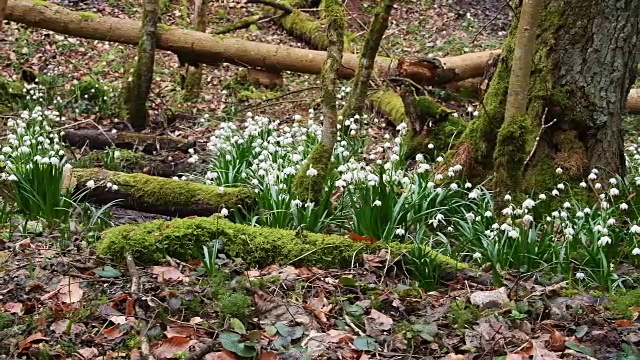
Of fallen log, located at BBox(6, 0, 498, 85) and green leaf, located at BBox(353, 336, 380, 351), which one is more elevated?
fallen log, located at BBox(6, 0, 498, 85)

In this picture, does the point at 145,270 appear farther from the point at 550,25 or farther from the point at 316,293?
the point at 550,25

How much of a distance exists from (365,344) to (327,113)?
2.61 meters

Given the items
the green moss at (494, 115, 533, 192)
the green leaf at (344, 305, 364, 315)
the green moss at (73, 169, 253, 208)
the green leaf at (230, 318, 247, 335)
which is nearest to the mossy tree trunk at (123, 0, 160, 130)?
the green moss at (73, 169, 253, 208)

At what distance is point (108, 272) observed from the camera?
144 inches

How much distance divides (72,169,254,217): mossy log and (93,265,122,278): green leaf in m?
1.79

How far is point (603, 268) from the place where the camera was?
423 centimetres

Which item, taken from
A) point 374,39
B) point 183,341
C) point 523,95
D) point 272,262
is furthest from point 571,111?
point 183,341

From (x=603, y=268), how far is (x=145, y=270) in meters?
2.88

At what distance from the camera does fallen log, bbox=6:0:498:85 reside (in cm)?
1016

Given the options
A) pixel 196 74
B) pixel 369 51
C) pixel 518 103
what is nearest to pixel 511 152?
pixel 518 103

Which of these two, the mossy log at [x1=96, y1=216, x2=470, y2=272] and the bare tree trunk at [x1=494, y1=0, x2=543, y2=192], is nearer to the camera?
the mossy log at [x1=96, y1=216, x2=470, y2=272]

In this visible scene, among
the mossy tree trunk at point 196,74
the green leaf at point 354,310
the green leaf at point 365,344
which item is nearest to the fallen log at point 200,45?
the mossy tree trunk at point 196,74

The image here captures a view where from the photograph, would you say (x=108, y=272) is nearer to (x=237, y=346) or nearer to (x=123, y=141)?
(x=237, y=346)

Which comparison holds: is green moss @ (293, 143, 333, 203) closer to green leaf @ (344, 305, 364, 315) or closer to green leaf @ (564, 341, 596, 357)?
green leaf @ (344, 305, 364, 315)
